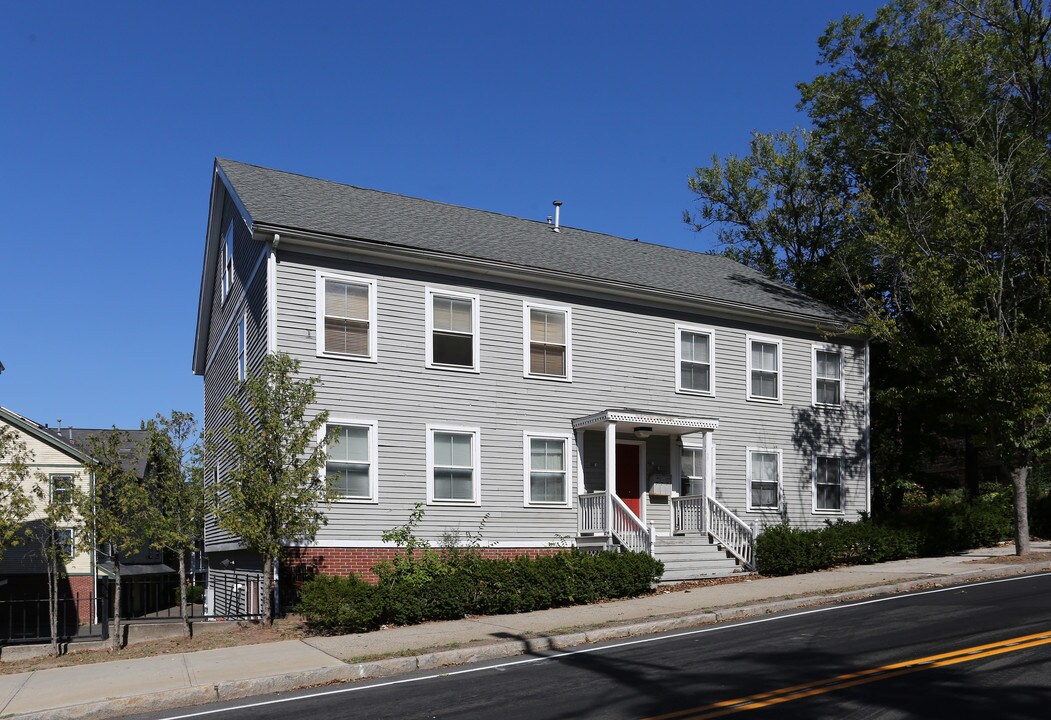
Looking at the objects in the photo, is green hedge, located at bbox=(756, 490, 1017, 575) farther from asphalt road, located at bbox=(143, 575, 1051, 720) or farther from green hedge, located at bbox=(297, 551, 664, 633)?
asphalt road, located at bbox=(143, 575, 1051, 720)

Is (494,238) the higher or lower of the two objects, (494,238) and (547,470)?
the higher

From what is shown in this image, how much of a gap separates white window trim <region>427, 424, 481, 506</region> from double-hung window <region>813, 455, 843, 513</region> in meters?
10.2

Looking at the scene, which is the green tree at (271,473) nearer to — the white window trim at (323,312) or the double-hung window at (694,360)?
the white window trim at (323,312)

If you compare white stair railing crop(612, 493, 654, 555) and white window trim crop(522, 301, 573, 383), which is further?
white window trim crop(522, 301, 573, 383)

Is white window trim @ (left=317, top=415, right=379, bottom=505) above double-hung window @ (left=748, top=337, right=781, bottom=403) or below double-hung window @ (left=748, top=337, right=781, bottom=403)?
below

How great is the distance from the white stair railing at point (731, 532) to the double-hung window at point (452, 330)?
6.44m

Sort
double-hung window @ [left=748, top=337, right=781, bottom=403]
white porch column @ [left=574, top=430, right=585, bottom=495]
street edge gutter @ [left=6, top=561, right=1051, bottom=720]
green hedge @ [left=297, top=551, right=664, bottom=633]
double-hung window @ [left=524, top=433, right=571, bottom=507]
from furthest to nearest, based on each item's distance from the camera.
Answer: double-hung window @ [left=748, top=337, right=781, bottom=403] < white porch column @ [left=574, top=430, right=585, bottom=495] < double-hung window @ [left=524, top=433, right=571, bottom=507] < green hedge @ [left=297, top=551, right=664, bottom=633] < street edge gutter @ [left=6, top=561, right=1051, bottom=720]

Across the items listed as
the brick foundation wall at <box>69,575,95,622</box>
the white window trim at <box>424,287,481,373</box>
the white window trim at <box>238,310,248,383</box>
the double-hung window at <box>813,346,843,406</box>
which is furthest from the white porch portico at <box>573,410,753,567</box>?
the brick foundation wall at <box>69,575,95,622</box>

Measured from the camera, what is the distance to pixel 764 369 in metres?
25.8

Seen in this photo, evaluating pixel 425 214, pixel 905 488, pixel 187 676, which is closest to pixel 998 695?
pixel 187 676

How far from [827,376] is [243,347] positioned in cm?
1540

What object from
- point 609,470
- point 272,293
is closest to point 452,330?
point 272,293

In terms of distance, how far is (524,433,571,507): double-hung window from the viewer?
71.4 ft

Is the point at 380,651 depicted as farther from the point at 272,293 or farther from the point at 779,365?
the point at 779,365
